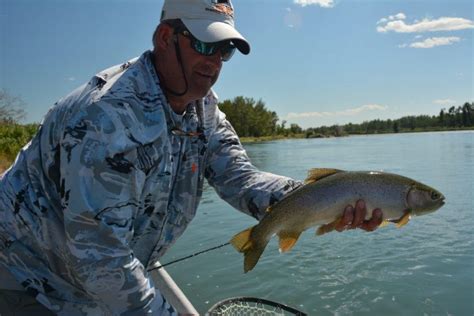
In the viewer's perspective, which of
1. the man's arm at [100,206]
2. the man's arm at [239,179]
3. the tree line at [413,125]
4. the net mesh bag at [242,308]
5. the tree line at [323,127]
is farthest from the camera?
the tree line at [413,125]

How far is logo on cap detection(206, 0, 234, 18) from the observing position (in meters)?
2.44

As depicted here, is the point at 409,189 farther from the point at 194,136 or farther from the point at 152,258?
the point at 152,258

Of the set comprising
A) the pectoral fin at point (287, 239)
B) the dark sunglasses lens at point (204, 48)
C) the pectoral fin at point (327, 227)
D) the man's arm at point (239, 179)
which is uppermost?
the dark sunglasses lens at point (204, 48)

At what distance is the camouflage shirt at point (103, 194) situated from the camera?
1.91m

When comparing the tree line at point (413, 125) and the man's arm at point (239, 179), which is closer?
the man's arm at point (239, 179)

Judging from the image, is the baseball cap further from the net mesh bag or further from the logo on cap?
the net mesh bag

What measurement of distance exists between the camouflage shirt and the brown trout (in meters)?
0.50

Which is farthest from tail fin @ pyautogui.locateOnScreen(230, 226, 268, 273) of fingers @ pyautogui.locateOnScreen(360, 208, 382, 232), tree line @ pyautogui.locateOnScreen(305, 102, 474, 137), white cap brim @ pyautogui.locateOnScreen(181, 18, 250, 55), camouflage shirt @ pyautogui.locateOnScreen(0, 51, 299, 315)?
tree line @ pyautogui.locateOnScreen(305, 102, 474, 137)

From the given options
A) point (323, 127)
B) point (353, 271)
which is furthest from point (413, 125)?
point (353, 271)

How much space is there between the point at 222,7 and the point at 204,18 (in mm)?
150

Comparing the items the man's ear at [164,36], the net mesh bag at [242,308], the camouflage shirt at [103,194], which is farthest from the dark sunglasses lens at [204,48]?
the net mesh bag at [242,308]

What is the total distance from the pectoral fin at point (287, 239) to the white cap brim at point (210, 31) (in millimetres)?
1383

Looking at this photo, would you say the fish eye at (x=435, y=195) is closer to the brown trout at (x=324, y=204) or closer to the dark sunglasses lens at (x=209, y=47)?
the brown trout at (x=324, y=204)

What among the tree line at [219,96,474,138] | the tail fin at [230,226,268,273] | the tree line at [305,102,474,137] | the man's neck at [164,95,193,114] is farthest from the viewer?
the tree line at [305,102,474,137]
